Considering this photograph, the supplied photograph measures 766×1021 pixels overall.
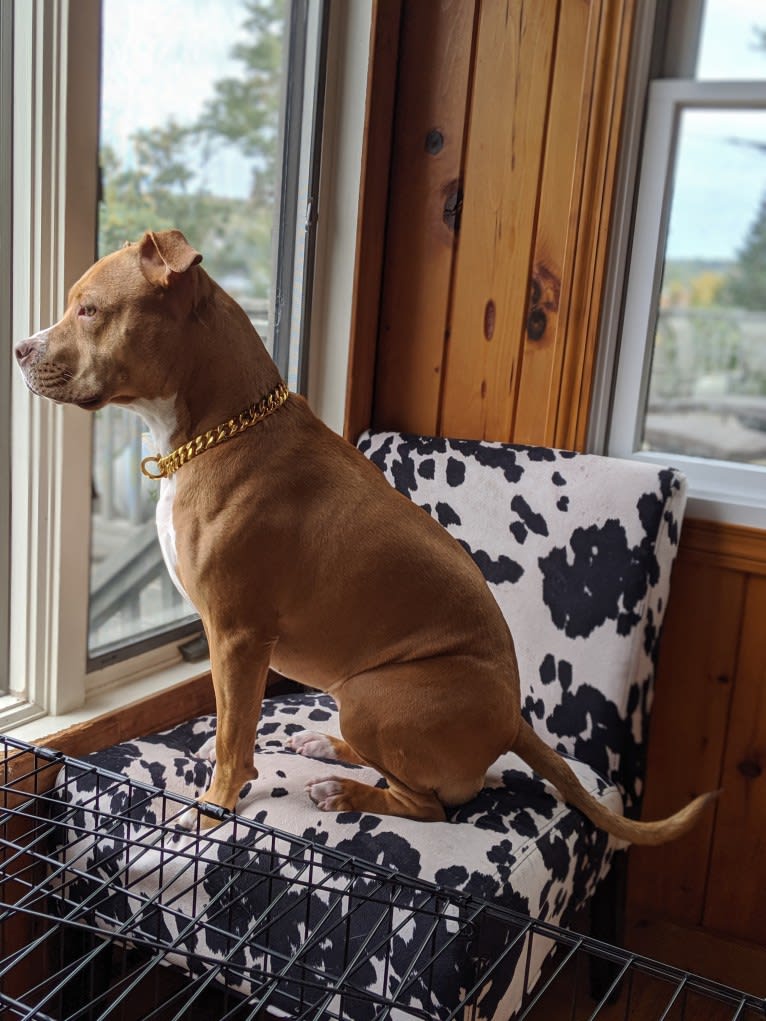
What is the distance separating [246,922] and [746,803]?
112cm

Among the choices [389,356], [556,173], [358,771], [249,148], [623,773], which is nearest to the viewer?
[358,771]

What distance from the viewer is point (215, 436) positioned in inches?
55.2

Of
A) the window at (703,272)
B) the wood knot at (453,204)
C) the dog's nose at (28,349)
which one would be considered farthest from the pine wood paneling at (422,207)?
the dog's nose at (28,349)

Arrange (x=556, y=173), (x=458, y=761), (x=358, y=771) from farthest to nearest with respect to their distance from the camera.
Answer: (x=556, y=173) < (x=358, y=771) < (x=458, y=761)

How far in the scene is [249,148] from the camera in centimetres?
247

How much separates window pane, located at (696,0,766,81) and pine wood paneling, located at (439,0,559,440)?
31cm

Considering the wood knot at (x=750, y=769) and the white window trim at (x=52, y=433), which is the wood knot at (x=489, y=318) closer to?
the white window trim at (x=52, y=433)

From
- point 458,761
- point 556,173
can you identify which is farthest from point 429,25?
point 458,761

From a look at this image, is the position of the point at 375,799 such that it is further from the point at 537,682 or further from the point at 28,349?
the point at 28,349

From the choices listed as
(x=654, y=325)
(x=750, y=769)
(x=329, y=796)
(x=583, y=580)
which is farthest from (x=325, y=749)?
(x=654, y=325)

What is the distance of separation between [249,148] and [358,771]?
1.61m

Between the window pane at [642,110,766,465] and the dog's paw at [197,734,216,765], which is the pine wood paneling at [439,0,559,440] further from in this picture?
the dog's paw at [197,734,216,765]

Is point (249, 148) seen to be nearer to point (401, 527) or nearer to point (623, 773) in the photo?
point (401, 527)

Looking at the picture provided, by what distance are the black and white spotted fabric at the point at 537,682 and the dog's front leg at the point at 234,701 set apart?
7cm
